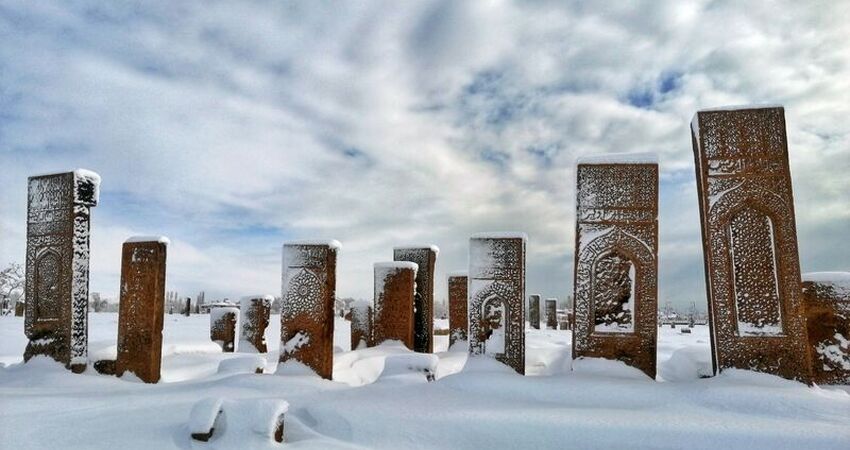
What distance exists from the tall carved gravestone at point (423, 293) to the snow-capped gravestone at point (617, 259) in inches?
162

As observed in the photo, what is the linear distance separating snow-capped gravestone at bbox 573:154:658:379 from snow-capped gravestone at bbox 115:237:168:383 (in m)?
4.64

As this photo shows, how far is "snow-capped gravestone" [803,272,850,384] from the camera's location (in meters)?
5.70

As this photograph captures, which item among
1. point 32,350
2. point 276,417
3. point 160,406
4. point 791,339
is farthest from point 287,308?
point 791,339

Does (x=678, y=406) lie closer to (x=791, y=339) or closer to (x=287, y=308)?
(x=791, y=339)

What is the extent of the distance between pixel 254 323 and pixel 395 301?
3218mm

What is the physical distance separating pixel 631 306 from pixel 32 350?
273 inches

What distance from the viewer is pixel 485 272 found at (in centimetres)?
628

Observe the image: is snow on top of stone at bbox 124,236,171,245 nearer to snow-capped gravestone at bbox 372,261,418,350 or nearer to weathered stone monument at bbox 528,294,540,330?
snow-capped gravestone at bbox 372,261,418,350

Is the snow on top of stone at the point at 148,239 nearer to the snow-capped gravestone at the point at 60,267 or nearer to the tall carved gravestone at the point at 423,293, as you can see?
the snow-capped gravestone at the point at 60,267

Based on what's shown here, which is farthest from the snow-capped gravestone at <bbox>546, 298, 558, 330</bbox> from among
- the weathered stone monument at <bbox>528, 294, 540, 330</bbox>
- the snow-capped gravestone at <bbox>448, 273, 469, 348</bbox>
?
the snow-capped gravestone at <bbox>448, 273, 469, 348</bbox>

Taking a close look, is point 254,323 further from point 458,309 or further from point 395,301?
point 458,309

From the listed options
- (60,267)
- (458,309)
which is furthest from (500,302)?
(60,267)

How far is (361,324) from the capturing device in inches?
382

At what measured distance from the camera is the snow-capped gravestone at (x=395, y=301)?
878 cm
